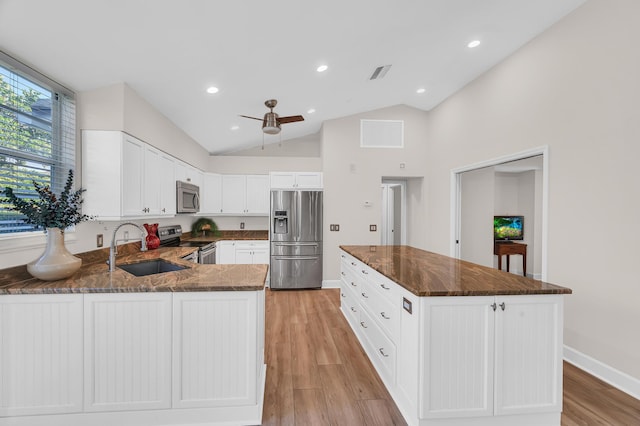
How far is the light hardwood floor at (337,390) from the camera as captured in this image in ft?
6.26

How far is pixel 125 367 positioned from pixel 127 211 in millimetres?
1448

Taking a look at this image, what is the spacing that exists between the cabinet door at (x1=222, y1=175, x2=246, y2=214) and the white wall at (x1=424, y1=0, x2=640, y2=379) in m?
4.35

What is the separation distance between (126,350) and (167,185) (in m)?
2.29

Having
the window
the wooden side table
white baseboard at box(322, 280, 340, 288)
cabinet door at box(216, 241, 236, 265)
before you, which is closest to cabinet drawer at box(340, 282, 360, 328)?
white baseboard at box(322, 280, 340, 288)

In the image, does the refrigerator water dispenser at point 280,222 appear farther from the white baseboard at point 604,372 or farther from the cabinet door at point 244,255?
the white baseboard at point 604,372

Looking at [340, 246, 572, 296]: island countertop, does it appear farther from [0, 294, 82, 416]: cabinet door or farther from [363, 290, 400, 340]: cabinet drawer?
[0, 294, 82, 416]: cabinet door

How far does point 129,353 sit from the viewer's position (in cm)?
176

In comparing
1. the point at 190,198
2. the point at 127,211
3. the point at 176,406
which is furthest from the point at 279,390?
the point at 190,198

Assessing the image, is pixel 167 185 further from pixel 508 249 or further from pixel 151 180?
pixel 508 249

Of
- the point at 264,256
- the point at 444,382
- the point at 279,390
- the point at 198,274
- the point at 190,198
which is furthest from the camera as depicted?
the point at 264,256

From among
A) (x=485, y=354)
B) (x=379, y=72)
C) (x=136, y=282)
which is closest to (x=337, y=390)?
(x=485, y=354)

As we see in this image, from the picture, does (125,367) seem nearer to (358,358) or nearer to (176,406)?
(176,406)

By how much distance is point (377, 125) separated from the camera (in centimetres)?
525

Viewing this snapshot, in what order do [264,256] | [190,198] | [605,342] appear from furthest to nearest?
[264,256] < [190,198] < [605,342]
